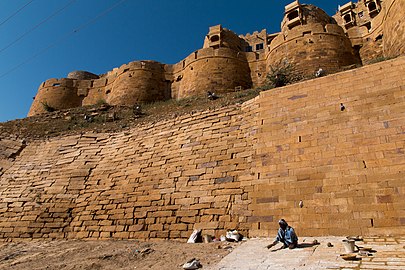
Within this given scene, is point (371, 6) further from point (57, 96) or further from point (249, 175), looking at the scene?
point (57, 96)

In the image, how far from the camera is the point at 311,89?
→ 27.1ft

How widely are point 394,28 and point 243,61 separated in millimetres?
8841

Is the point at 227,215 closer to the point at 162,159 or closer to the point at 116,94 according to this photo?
the point at 162,159

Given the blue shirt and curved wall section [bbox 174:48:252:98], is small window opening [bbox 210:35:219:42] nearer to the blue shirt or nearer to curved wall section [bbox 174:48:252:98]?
curved wall section [bbox 174:48:252:98]

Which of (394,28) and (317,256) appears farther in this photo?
(394,28)

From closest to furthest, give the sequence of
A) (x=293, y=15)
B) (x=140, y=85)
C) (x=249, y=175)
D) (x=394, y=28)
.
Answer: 1. (x=249, y=175)
2. (x=394, y=28)
3. (x=140, y=85)
4. (x=293, y=15)

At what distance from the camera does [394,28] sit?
1427 centimetres

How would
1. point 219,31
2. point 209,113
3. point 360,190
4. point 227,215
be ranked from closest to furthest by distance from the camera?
point 360,190 → point 227,215 → point 209,113 → point 219,31

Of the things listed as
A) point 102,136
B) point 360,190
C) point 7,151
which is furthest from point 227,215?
point 7,151

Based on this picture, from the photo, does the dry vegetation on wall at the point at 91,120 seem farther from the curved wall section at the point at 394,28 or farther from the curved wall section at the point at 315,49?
the curved wall section at the point at 394,28

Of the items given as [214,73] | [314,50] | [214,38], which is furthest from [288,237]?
[214,38]

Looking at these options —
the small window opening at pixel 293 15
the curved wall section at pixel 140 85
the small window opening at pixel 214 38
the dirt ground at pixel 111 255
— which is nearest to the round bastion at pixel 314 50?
the small window opening at pixel 293 15

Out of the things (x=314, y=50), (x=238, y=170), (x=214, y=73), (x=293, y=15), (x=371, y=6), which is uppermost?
(x=371, y=6)

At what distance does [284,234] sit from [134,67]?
764 inches
